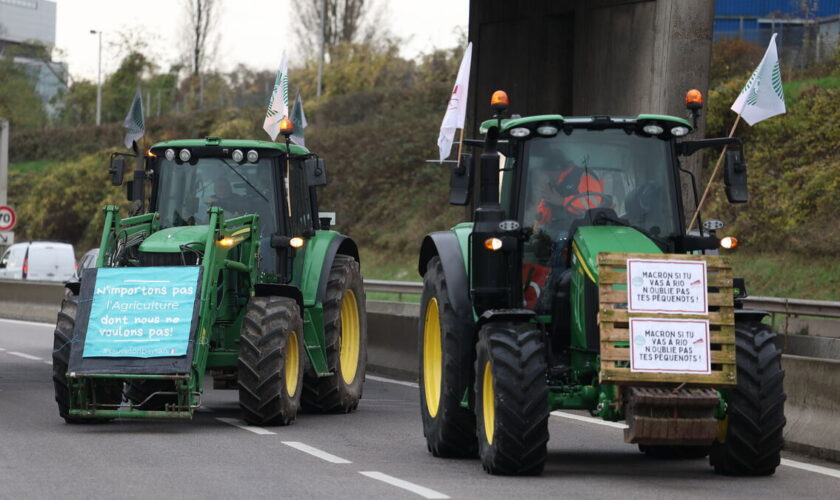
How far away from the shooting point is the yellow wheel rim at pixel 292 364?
1479cm

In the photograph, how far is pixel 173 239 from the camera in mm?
15133

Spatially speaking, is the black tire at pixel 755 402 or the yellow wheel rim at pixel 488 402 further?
the yellow wheel rim at pixel 488 402

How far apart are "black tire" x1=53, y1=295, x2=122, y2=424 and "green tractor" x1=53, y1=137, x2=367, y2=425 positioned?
0.04ft

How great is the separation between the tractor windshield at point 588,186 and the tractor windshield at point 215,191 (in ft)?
16.8

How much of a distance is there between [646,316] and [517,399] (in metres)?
0.97

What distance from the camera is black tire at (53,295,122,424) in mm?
Answer: 14062

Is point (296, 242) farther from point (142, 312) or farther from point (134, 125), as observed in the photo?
point (134, 125)

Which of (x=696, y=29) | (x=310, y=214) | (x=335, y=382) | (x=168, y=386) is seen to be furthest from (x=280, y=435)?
(x=696, y=29)

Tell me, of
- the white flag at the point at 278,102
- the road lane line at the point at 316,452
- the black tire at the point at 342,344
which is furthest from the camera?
the white flag at the point at 278,102

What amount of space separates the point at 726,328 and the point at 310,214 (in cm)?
736

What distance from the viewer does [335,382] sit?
16391 millimetres

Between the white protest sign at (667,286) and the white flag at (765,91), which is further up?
the white flag at (765,91)

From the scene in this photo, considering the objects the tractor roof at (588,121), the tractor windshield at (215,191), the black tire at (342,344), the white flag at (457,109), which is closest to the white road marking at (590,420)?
the black tire at (342,344)

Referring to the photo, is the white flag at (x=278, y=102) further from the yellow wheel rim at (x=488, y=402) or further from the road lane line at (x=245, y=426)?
the yellow wheel rim at (x=488, y=402)
